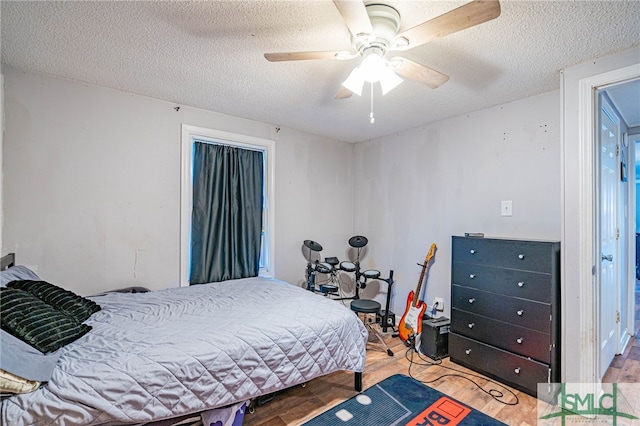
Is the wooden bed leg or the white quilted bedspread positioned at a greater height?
the white quilted bedspread

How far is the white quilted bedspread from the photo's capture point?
4.06ft

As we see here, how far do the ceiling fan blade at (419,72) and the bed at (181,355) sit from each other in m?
1.62

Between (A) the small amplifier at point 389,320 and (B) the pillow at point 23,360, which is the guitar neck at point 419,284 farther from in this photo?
(B) the pillow at point 23,360

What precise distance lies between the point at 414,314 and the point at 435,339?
0.35 metres

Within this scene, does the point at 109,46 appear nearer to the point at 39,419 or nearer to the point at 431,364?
the point at 39,419

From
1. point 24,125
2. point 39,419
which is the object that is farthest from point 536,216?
point 24,125

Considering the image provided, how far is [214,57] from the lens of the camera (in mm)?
1953

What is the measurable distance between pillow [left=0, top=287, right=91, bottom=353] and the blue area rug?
1.44m

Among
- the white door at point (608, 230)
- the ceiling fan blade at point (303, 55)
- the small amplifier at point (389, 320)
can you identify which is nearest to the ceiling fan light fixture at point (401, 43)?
the ceiling fan blade at point (303, 55)

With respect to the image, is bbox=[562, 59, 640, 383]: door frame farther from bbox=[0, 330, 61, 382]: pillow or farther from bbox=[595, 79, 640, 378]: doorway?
bbox=[0, 330, 61, 382]: pillow

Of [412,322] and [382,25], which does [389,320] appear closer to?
[412,322]

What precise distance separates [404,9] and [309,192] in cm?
248

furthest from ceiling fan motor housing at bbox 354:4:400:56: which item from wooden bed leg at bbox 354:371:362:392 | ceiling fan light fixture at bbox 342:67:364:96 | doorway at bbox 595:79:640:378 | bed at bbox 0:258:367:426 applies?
wooden bed leg at bbox 354:371:362:392

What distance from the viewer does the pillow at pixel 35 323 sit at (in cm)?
131
